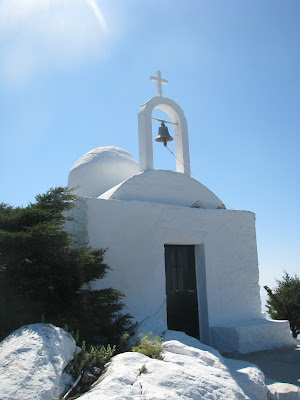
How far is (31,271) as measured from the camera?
513 centimetres

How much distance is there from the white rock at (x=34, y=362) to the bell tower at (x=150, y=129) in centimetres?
466

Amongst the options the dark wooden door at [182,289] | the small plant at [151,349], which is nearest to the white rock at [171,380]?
the small plant at [151,349]

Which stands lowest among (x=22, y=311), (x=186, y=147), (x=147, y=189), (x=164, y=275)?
(x=22, y=311)

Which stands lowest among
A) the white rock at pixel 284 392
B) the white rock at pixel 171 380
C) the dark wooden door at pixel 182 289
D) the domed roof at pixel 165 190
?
the white rock at pixel 284 392

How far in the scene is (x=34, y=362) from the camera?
3.65m

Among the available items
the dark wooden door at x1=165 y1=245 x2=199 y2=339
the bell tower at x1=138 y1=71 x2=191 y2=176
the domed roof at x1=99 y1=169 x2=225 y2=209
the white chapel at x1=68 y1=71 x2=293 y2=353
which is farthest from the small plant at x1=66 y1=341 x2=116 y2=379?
the bell tower at x1=138 y1=71 x2=191 y2=176

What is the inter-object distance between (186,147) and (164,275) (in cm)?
316

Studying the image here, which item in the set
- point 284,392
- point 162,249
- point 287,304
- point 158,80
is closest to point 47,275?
point 162,249

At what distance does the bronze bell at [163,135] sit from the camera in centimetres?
872

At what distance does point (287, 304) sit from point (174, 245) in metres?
4.24

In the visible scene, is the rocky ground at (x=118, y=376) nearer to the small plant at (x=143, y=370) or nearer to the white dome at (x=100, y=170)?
the small plant at (x=143, y=370)

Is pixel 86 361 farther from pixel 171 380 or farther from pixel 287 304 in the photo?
pixel 287 304

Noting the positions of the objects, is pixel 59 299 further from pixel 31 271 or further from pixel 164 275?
pixel 164 275

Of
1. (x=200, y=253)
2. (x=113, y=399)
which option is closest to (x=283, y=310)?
(x=200, y=253)
